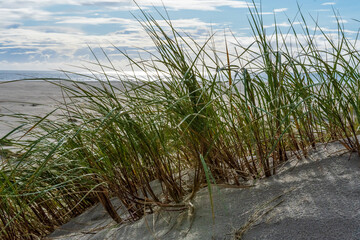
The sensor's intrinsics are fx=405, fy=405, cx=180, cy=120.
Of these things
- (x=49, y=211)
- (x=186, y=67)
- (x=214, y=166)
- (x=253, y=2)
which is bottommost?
(x=49, y=211)

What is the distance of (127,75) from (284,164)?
2.54 ft

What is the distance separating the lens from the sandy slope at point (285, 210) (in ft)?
3.63

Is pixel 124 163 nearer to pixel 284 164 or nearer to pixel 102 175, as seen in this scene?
pixel 102 175

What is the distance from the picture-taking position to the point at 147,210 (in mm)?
1478

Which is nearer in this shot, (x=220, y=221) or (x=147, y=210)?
(x=220, y=221)

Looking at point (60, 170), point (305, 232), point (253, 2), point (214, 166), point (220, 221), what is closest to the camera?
point (305, 232)

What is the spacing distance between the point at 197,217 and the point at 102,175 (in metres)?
0.38

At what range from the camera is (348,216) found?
1105 millimetres

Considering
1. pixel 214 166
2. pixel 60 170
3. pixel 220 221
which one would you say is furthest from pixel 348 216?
pixel 60 170

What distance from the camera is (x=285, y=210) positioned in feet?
3.88

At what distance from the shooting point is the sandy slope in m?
1.11

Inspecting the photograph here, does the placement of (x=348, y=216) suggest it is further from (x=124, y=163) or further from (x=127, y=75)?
(x=127, y=75)

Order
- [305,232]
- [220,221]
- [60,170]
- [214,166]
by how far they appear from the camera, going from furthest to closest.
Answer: [60,170] → [214,166] → [220,221] → [305,232]

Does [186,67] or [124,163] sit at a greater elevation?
[186,67]
